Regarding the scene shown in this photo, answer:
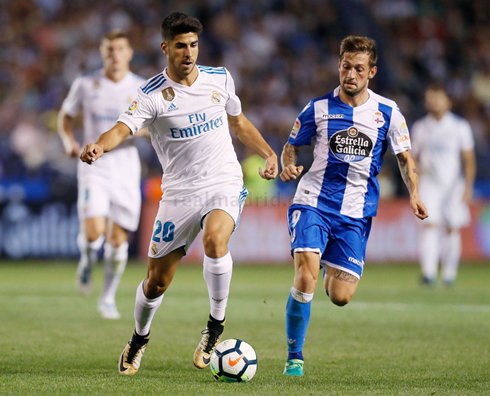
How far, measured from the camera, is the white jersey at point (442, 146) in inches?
459

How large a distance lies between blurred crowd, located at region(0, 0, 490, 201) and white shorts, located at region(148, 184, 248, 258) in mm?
10461

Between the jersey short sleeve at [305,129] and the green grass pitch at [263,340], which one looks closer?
the green grass pitch at [263,340]

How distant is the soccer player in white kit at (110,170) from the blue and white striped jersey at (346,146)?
10.5 ft

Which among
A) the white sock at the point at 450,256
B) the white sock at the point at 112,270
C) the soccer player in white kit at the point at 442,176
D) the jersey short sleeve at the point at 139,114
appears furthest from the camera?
the white sock at the point at 450,256

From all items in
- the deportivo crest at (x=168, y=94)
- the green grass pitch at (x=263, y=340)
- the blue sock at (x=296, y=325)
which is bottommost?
the green grass pitch at (x=263, y=340)

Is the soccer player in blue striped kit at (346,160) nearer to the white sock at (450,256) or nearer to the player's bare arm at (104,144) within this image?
the player's bare arm at (104,144)

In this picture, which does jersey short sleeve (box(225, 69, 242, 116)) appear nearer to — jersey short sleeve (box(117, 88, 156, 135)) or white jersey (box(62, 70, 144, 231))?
jersey short sleeve (box(117, 88, 156, 135))

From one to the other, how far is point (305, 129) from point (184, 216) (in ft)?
3.77

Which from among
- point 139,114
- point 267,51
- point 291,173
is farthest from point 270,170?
point 267,51

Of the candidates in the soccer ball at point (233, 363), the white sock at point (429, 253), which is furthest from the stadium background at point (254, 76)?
the soccer ball at point (233, 363)

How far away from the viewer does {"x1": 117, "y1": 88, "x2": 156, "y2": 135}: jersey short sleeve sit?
5.30 m

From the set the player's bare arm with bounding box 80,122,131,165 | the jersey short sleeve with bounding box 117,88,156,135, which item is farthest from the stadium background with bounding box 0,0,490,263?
the player's bare arm with bounding box 80,122,131,165

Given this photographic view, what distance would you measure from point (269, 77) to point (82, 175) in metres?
10.6

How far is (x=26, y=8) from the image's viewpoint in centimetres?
1900
